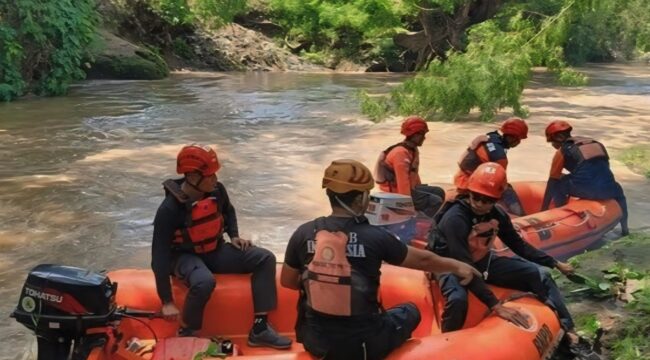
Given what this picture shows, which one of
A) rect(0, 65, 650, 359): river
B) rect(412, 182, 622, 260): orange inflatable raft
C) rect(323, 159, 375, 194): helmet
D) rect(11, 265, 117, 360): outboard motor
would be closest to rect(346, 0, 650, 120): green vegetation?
rect(0, 65, 650, 359): river

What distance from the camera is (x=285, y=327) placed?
13.7ft

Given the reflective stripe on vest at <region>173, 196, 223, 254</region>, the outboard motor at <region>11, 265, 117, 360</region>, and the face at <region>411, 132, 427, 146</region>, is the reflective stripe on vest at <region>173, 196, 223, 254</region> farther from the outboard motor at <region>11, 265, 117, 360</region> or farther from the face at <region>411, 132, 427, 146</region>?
the face at <region>411, 132, 427, 146</region>

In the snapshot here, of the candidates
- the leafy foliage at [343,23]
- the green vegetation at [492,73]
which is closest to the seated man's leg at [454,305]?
the green vegetation at [492,73]

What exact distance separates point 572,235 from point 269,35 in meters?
26.3

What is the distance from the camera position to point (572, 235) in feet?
19.8

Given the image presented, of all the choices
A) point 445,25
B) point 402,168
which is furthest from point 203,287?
point 445,25

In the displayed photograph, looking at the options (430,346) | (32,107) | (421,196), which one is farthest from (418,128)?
(32,107)

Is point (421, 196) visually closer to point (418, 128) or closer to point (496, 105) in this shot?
point (418, 128)

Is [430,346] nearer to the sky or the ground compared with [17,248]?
nearer to the sky

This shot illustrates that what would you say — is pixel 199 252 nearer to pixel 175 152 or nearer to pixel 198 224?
pixel 198 224

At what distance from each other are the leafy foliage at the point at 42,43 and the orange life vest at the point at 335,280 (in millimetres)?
14604

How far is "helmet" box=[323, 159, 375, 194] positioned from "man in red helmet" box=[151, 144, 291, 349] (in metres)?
1.03

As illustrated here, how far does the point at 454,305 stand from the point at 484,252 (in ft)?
1.12

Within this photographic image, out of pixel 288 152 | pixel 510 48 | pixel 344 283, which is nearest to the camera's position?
pixel 344 283
